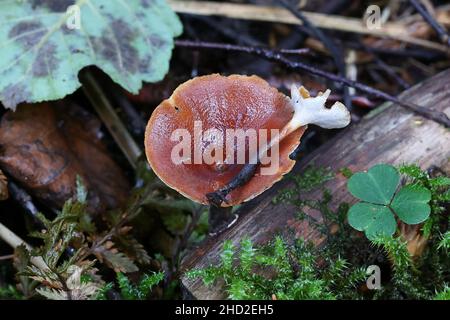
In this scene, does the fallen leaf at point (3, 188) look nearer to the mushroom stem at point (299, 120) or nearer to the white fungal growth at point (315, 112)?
the mushroom stem at point (299, 120)

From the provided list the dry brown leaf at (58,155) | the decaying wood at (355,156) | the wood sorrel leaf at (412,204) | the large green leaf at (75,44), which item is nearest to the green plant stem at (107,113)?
the dry brown leaf at (58,155)

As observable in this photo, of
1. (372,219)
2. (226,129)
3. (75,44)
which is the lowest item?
(372,219)

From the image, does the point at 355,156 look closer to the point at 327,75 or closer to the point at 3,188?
the point at 327,75

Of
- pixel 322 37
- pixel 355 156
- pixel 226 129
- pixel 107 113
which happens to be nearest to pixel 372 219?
pixel 355 156

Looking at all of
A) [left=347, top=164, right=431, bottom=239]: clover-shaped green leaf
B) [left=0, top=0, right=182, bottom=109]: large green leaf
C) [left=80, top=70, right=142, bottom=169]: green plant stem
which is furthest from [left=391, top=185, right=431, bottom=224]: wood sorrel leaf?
[left=80, top=70, right=142, bottom=169]: green plant stem

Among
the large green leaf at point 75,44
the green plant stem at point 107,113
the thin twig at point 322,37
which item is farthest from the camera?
the thin twig at point 322,37

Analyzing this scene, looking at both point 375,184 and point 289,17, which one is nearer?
point 375,184
